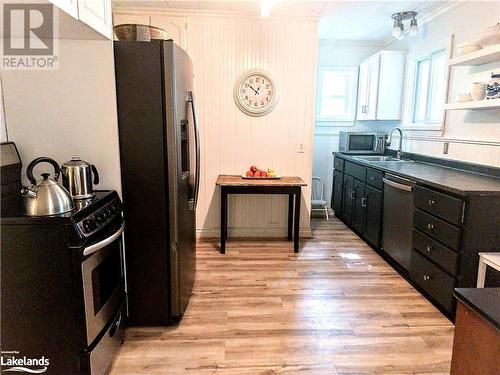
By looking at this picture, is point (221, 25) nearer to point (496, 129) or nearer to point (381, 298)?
point (496, 129)

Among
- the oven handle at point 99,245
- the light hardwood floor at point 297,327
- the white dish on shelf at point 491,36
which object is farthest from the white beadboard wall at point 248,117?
the oven handle at point 99,245

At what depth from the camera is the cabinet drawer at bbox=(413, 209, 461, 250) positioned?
89.2 inches

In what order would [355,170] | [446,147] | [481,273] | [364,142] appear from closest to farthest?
[481,273] < [446,147] < [355,170] < [364,142]

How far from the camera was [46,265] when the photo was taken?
4.88 feet

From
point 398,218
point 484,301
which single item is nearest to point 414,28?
point 398,218

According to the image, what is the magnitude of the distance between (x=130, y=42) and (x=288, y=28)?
7.62 feet

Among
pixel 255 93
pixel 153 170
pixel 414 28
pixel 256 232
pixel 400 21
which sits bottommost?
pixel 256 232

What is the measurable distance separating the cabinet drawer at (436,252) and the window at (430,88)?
5.60ft

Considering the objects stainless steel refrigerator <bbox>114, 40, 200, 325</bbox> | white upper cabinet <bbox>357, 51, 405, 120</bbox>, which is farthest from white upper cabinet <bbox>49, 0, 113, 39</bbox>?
white upper cabinet <bbox>357, 51, 405, 120</bbox>

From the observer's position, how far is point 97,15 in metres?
1.71

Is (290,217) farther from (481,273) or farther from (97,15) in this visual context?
(97,15)

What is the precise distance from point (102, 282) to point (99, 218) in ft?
1.13

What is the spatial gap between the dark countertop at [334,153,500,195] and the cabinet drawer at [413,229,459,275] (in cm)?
42

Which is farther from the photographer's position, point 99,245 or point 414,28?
point 414,28
